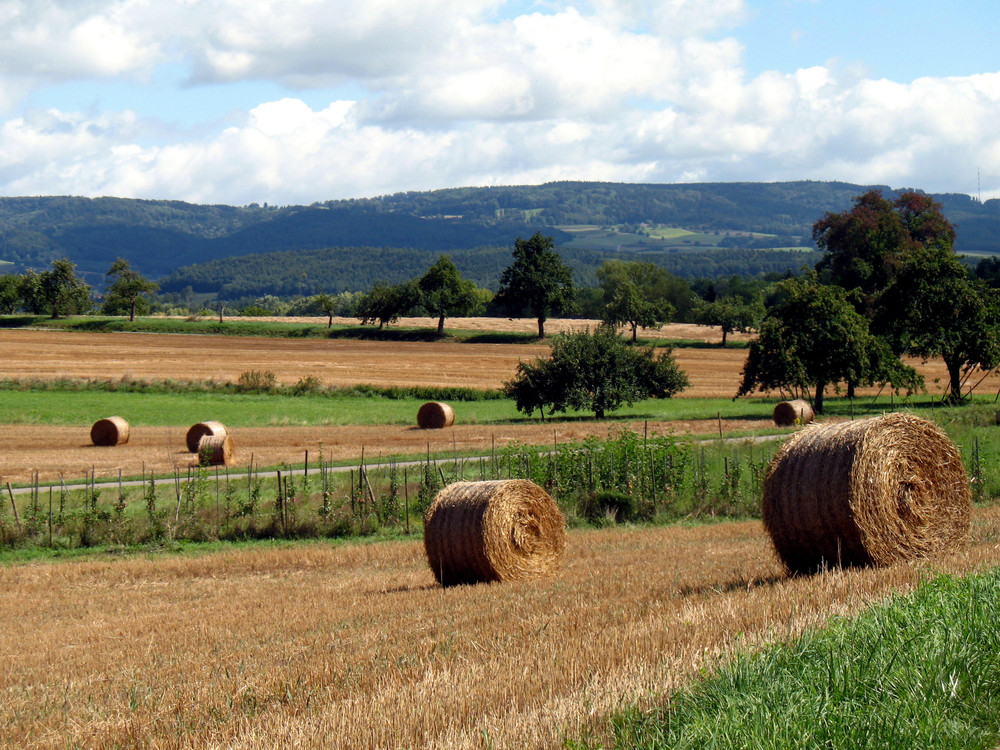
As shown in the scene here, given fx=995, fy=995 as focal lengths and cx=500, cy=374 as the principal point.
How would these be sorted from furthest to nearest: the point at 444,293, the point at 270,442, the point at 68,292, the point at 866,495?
Result: the point at 68,292
the point at 444,293
the point at 270,442
the point at 866,495

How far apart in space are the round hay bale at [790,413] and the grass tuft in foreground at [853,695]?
3116 centimetres

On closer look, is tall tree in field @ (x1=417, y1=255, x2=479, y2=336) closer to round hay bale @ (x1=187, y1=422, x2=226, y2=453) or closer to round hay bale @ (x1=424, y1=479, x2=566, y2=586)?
round hay bale @ (x1=187, y1=422, x2=226, y2=453)

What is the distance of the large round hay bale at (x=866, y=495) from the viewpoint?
9.40 meters

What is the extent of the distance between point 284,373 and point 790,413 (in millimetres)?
36686

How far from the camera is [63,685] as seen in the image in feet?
26.6

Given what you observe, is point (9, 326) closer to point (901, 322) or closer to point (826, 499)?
point (901, 322)

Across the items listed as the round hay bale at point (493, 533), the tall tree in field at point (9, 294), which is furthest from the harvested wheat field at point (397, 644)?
the tall tree in field at point (9, 294)

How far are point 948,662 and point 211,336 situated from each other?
94.1m

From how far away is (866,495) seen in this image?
9367mm

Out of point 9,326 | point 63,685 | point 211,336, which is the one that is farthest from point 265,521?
point 9,326

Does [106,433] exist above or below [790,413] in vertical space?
below

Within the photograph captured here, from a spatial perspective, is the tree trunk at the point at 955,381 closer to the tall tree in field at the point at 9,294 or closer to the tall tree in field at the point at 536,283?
the tall tree in field at the point at 536,283

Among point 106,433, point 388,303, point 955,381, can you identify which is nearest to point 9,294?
point 388,303

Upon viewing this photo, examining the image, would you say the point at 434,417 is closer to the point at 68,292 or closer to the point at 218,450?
the point at 218,450
